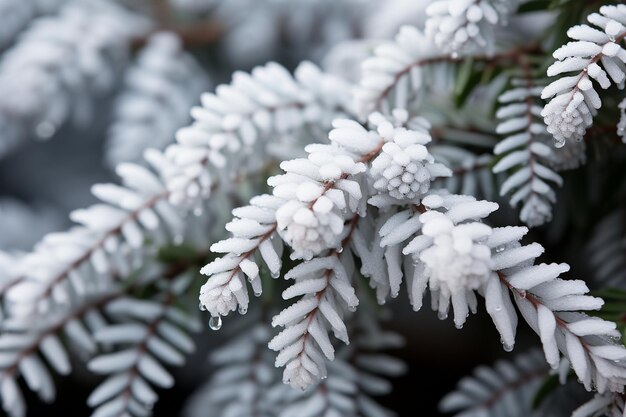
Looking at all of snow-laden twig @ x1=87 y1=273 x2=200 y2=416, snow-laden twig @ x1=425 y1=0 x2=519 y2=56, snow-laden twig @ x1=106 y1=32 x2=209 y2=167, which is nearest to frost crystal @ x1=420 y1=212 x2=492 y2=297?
snow-laden twig @ x1=425 y1=0 x2=519 y2=56

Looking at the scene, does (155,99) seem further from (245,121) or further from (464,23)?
(464,23)

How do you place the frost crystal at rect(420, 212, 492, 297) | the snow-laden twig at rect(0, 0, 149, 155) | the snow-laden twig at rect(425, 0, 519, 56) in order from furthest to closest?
the snow-laden twig at rect(0, 0, 149, 155) < the snow-laden twig at rect(425, 0, 519, 56) < the frost crystal at rect(420, 212, 492, 297)

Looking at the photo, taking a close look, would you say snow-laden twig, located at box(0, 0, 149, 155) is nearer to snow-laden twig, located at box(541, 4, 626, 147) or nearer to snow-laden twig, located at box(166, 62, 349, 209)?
snow-laden twig, located at box(166, 62, 349, 209)

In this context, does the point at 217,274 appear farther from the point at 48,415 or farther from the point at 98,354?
the point at 48,415

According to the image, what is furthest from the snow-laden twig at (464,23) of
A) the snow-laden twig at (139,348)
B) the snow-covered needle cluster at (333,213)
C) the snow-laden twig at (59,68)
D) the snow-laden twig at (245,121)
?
the snow-laden twig at (59,68)

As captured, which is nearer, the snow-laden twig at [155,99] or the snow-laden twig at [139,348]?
the snow-laden twig at [139,348]

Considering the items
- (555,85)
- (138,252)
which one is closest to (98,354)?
(138,252)

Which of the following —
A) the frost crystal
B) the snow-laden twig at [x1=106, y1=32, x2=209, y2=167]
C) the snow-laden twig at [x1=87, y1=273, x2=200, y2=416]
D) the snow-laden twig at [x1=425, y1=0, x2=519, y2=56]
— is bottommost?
the frost crystal

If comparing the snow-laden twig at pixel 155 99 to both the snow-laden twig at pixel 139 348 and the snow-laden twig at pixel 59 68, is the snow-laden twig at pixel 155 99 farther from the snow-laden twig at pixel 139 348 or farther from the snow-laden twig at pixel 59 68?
the snow-laden twig at pixel 139 348
